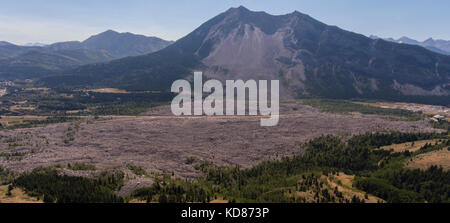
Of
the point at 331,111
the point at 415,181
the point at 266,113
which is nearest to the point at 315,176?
the point at 415,181

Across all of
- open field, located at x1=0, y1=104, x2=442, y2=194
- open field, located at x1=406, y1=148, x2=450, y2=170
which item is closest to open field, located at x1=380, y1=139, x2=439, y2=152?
open field, located at x1=406, y1=148, x2=450, y2=170

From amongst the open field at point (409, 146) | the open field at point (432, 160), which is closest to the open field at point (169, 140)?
the open field at point (409, 146)

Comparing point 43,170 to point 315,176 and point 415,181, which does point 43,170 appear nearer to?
point 315,176

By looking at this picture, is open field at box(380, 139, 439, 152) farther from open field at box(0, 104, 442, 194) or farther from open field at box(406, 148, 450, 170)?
open field at box(0, 104, 442, 194)

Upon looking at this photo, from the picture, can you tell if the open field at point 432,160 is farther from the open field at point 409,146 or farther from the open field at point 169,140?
the open field at point 169,140

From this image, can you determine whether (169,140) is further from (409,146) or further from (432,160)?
(409,146)

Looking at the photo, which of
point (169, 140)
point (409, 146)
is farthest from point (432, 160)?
point (169, 140)
